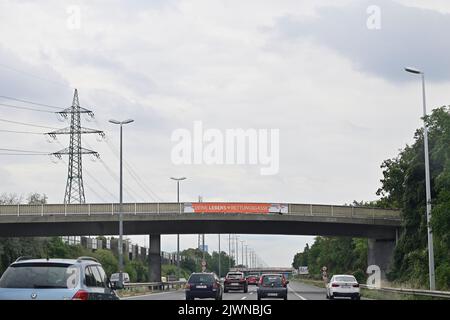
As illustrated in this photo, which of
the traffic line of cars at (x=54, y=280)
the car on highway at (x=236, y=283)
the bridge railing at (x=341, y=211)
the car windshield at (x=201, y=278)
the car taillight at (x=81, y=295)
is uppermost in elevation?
the bridge railing at (x=341, y=211)

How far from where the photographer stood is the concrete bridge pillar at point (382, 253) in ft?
244

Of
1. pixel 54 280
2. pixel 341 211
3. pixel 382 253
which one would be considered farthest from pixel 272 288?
pixel 382 253

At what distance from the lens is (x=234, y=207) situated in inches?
2744

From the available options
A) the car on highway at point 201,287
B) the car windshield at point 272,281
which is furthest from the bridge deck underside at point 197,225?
the car on highway at point 201,287

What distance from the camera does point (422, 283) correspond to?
55062 millimetres

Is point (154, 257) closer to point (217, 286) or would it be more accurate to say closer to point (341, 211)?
point (341, 211)

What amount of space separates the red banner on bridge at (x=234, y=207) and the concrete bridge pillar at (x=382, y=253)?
12.9 metres

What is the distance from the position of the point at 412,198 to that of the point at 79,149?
31.9m

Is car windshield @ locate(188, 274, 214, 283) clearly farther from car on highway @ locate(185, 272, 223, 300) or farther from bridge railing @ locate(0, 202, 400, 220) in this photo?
bridge railing @ locate(0, 202, 400, 220)

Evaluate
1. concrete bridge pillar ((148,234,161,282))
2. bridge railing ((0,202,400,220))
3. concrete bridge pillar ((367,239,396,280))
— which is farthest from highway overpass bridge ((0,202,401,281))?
concrete bridge pillar ((367,239,396,280))

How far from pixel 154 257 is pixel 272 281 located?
3434cm

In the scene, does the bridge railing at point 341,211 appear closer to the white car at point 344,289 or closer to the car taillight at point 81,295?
the white car at point 344,289

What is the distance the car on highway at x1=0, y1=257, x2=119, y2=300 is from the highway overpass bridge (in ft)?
175
